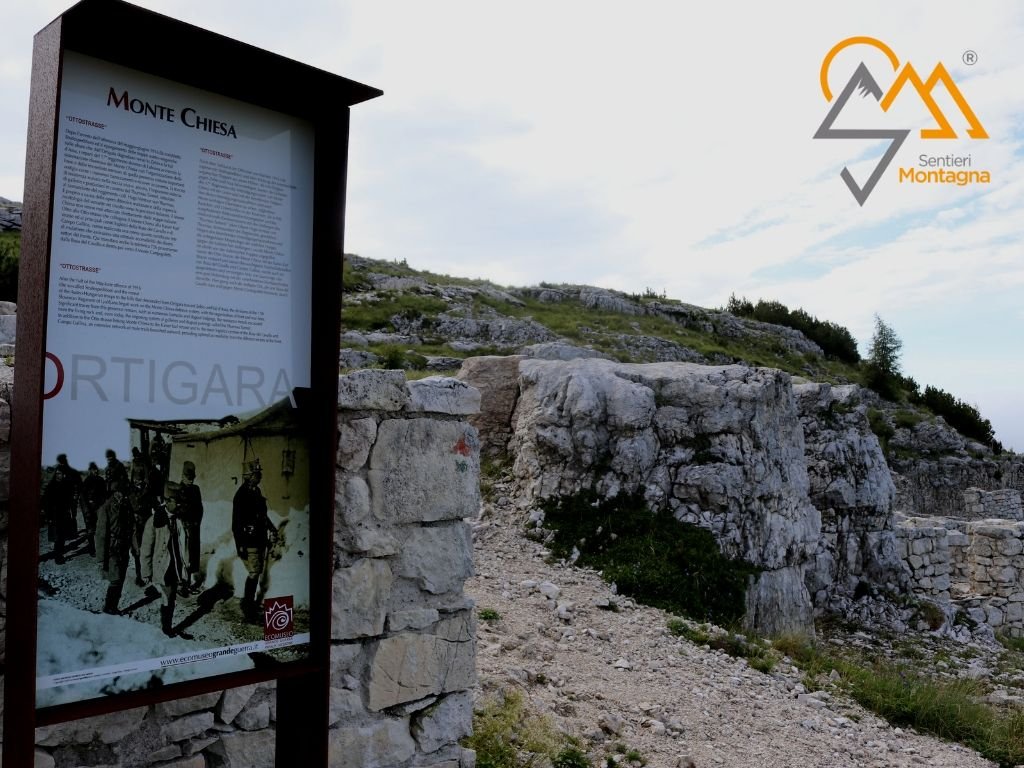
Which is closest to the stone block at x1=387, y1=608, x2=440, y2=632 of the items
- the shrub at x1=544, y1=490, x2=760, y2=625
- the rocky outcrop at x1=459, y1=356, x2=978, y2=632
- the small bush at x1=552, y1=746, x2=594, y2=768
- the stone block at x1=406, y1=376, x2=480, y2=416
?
the stone block at x1=406, y1=376, x2=480, y2=416

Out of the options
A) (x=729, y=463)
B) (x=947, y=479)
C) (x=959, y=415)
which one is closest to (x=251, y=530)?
(x=729, y=463)

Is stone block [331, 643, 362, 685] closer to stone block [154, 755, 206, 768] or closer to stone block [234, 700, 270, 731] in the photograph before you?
stone block [234, 700, 270, 731]

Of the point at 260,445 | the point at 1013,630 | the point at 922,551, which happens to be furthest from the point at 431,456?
the point at 1013,630

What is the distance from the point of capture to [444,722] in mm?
3639

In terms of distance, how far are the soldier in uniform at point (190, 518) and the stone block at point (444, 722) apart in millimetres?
1652

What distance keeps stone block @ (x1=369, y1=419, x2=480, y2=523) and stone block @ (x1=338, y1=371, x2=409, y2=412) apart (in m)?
0.10

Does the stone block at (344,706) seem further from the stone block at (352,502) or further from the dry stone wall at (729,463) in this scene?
the dry stone wall at (729,463)

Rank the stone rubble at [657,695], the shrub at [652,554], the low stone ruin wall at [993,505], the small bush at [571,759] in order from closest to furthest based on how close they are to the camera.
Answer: the small bush at [571,759] → the stone rubble at [657,695] → the shrub at [652,554] → the low stone ruin wall at [993,505]

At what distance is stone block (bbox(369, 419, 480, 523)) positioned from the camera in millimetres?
3502

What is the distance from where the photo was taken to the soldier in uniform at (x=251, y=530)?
2445 mm

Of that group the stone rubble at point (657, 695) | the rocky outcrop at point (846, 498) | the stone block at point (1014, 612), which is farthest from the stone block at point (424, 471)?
the stone block at point (1014, 612)

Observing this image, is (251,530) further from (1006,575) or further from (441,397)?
(1006,575)

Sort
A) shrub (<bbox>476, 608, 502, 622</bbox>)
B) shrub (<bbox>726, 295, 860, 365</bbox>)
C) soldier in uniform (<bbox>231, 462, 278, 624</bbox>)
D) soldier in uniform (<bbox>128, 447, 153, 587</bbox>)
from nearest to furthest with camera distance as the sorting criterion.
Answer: soldier in uniform (<bbox>128, 447, 153, 587</bbox>) → soldier in uniform (<bbox>231, 462, 278, 624</bbox>) → shrub (<bbox>476, 608, 502, 622</bbox>) → shrub (<bbox>726, 295, 860, 365</bbox>)

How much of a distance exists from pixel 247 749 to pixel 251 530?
1.10 meters
